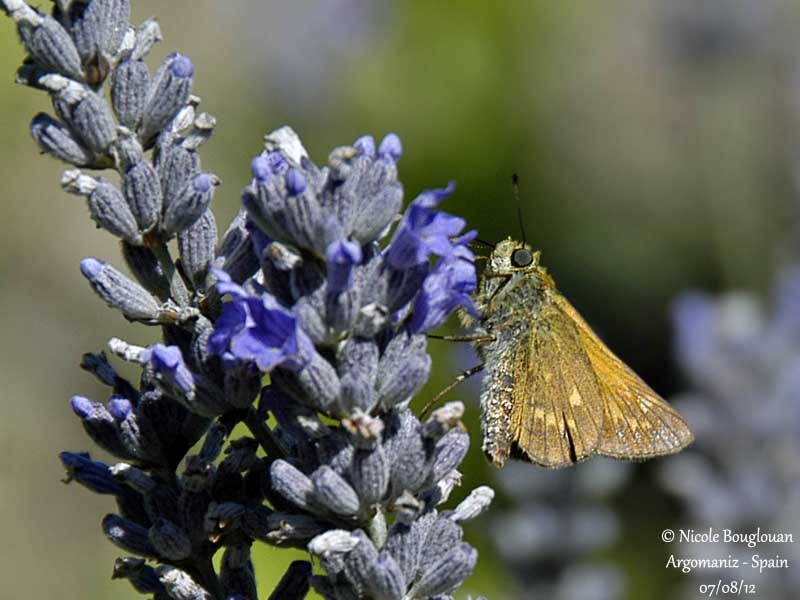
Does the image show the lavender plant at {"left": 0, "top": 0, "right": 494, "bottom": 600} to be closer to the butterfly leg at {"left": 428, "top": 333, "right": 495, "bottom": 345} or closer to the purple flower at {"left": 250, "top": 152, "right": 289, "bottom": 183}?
the purple flower at {"left": 250, "top": 152, "right": 289, "bottom": 183}

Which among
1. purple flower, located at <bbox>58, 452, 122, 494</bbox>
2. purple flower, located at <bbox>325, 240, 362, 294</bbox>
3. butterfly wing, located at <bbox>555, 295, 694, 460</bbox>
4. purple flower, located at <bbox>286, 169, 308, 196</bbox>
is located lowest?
butterfly wing, located at <bbox>555, 295, 694, 460</bbox>

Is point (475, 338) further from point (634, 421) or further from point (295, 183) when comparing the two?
point (295, 183)

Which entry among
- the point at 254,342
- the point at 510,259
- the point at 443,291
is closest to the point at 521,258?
the point at 510,259

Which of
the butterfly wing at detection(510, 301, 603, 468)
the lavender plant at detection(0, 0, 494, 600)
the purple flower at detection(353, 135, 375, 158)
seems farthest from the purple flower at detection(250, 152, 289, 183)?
the butterfly wing at detection(510, 301, 603, 468)

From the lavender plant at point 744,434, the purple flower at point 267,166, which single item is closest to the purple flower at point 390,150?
the purple flower at point 267,166

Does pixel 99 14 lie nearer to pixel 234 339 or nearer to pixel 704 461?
pixel 234 339

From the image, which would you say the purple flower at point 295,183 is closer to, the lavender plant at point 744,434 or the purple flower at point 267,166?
the purple flower at point 267,166

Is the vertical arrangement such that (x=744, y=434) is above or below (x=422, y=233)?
below
